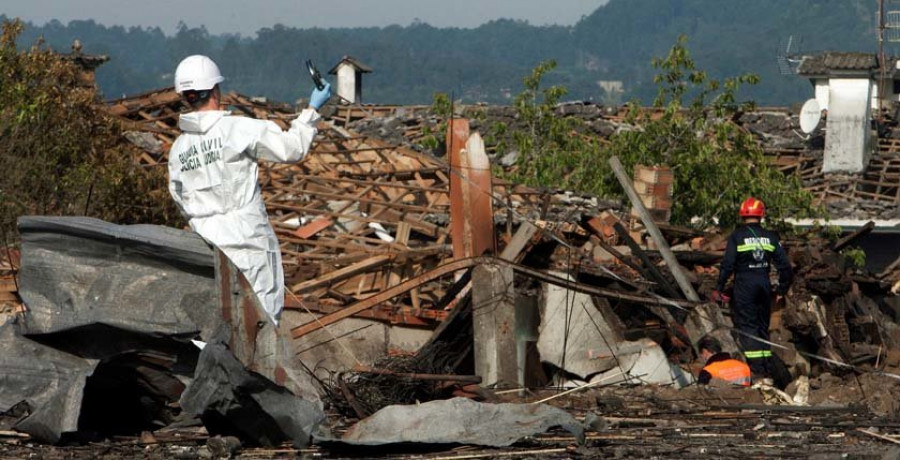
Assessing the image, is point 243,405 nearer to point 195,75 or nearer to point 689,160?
point 195,75

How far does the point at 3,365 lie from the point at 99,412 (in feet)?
1.69

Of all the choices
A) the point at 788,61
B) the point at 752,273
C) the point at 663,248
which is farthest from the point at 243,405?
→ the point at 788,61

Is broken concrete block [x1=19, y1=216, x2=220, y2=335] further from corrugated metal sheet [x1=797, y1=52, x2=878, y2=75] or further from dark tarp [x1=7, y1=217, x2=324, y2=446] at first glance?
corrugated metal sheet [x1=797, y1=52, x2=878, y2=75]

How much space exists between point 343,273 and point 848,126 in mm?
20116

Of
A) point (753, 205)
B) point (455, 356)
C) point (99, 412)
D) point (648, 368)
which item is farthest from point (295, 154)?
point (753, 205)

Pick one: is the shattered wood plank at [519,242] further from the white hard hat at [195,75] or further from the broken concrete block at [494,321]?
the white hard hat at [195,75]

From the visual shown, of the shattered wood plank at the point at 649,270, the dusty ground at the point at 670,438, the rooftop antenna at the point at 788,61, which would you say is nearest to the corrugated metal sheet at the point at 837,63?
the rooftop antenna at the point at 788,61

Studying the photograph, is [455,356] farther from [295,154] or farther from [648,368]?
[295,154]

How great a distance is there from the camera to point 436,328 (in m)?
10.9

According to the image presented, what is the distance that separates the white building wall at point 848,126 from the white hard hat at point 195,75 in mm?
23434

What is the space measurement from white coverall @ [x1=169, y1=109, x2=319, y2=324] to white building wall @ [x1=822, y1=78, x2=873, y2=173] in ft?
76.7

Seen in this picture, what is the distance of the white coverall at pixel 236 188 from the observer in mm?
7578

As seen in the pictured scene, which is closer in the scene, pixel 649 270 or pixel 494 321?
pixel 494 321

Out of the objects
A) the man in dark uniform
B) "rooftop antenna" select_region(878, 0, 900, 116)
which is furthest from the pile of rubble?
"rooftop antenna" select_region(878, 0, 900, 116)
